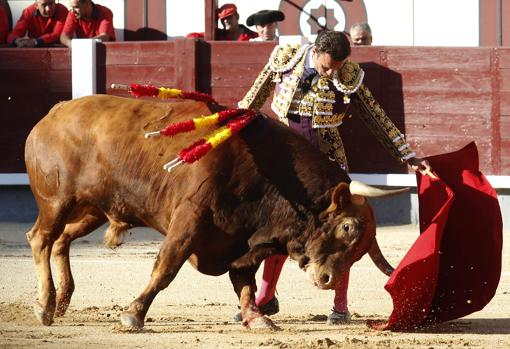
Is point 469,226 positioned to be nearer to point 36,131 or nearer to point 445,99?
point 36,131

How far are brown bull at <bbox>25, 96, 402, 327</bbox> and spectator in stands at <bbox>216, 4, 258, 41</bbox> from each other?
4.59m

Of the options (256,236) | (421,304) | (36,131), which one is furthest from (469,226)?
(36,131)

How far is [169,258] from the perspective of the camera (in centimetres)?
504

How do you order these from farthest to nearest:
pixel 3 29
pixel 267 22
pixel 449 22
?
pixel 449 22, pixel 3 29, pixel 267 22

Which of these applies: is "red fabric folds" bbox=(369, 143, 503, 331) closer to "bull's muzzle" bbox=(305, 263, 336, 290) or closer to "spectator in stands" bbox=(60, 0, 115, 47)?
"bull's muzzle" bbox=(305, 263, 336, 290)

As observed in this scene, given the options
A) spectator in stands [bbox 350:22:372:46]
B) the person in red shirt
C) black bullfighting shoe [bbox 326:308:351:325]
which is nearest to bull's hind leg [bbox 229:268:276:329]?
black bullfighting shoe [bbox 326:308:351:325]

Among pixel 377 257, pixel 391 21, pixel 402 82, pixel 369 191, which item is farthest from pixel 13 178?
pixel 369 191

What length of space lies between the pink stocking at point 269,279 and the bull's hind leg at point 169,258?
575 mm

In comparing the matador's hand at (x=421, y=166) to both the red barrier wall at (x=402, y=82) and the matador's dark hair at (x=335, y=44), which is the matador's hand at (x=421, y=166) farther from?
the red barrier wall at (x=402, y=82)

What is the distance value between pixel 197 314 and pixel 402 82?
13.8 ft

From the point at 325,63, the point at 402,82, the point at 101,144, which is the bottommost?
the point at 101,144

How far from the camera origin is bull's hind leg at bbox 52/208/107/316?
551cm

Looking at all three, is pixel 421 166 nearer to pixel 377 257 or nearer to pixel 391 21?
pixel 377 257

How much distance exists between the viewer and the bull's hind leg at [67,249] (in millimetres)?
5512
